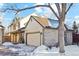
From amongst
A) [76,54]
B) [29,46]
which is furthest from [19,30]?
[76,54]

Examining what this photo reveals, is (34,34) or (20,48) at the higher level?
(34,34)

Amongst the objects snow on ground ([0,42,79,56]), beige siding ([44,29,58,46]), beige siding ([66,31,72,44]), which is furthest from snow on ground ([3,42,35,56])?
beige siding ([66,31,72,44])

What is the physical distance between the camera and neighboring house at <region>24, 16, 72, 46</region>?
1.72m

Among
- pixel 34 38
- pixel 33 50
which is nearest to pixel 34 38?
pixel 34 38

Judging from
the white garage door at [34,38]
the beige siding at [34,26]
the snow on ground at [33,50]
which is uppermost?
the beige siding at [34,26]

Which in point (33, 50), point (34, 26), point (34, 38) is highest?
point (34, 26)

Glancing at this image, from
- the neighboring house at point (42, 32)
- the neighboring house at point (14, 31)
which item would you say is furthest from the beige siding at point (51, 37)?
the neighboring house at point (14, 31)

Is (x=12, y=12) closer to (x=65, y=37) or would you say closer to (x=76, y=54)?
(x=65, y=37)

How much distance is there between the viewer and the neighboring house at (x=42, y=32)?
67.8 inches

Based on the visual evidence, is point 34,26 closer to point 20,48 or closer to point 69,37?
point 20,48

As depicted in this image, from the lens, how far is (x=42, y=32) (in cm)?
173

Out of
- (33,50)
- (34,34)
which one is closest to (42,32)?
(34,34)

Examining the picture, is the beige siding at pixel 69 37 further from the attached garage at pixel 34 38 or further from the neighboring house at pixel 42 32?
the attached garage at pixel 34 38

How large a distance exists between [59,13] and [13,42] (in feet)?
1.75
